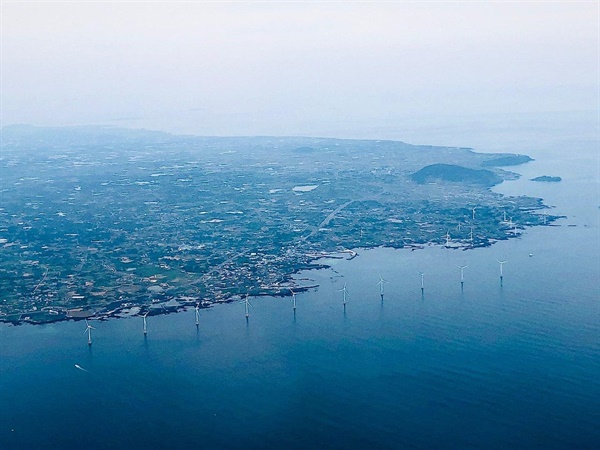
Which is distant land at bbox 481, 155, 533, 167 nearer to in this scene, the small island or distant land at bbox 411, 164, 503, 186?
distant land at bbox 411, 164, 503, 186

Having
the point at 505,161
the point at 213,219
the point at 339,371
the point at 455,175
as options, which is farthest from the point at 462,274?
the point at 505,161


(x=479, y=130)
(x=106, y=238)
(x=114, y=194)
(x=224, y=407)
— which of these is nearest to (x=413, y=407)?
(x=224, y=407)

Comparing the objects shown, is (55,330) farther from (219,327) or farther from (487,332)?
(487,332)

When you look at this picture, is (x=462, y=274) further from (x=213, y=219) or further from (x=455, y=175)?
(x=455, y=175)

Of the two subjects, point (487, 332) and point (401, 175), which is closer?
point (487, 332)

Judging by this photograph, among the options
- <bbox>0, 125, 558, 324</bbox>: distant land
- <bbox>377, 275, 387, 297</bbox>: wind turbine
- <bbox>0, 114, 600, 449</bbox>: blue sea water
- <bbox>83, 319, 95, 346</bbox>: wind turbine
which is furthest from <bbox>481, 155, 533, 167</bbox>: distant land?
<bbox>83, 319, 95, 346</bbox>: wind turbine
